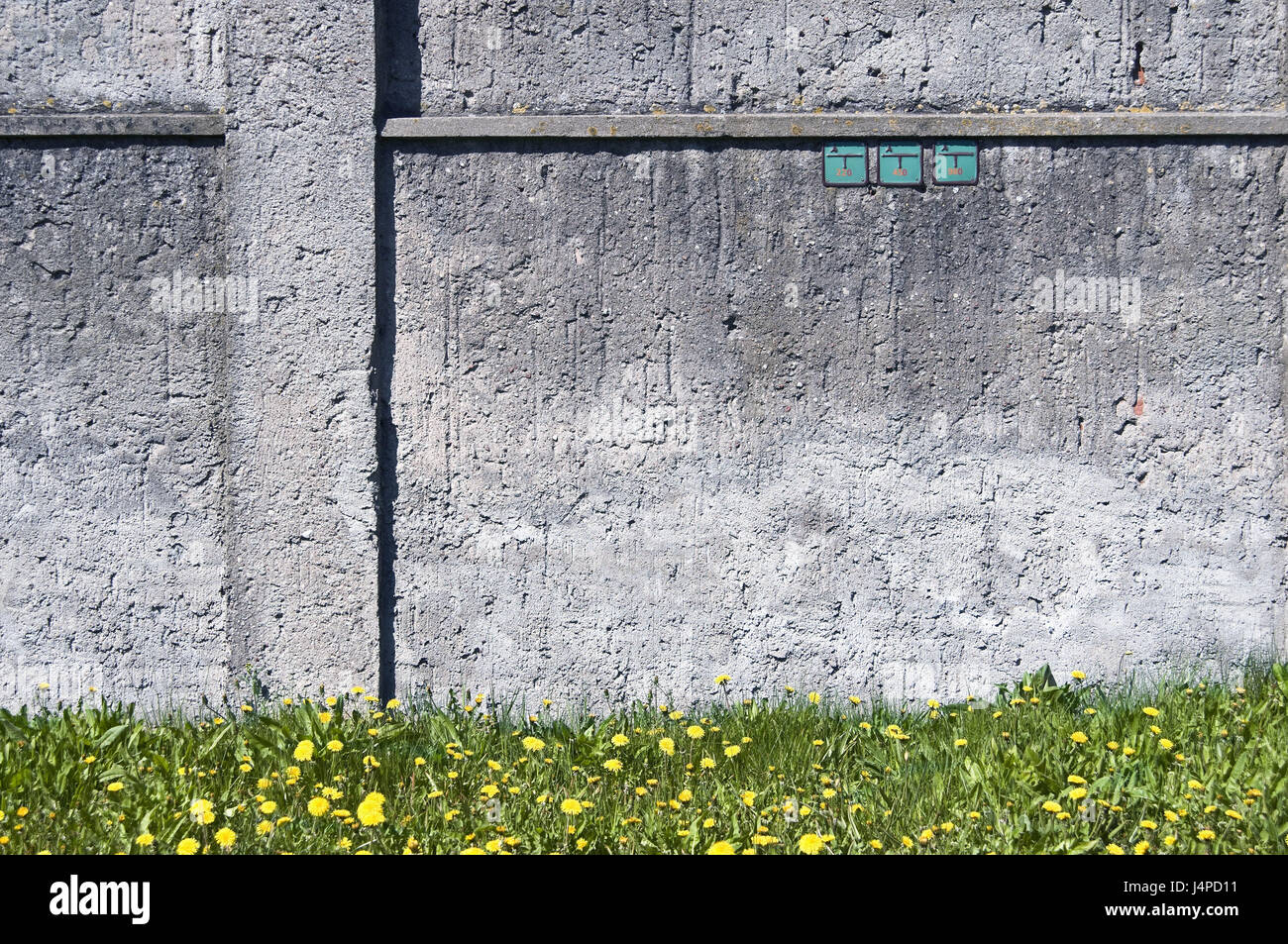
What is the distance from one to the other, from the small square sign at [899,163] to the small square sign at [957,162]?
0.07m

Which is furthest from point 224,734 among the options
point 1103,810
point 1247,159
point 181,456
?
point 1247,159

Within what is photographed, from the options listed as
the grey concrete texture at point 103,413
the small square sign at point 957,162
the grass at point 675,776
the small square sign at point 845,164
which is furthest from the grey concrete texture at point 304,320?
the small square sign at point 957,162

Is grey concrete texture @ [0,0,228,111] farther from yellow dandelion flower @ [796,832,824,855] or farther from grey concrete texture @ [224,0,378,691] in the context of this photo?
yellow dandelion flower @ [796,832,824,855]

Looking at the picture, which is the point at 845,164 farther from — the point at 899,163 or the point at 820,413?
the point at 820,413

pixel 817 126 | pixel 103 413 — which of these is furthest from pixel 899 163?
pixel 103 413

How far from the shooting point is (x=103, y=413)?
327cm

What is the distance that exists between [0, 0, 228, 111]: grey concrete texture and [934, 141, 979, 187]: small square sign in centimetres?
250

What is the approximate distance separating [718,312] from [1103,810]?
1888 millimetres

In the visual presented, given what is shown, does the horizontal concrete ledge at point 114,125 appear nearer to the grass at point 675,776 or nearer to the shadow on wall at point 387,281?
the shadow on wall at point 387,281

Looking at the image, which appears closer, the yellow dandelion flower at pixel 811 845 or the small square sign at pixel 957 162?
the yellow dandelion flower at pixel 811 845

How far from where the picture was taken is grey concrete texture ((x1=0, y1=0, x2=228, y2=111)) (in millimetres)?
3301

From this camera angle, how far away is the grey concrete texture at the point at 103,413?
3.25 meters

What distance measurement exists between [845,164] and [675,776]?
2.09 meters

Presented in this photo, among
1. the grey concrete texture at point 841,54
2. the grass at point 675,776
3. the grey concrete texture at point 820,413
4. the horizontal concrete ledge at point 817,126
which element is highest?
the grey concrete texture at point 841,54
